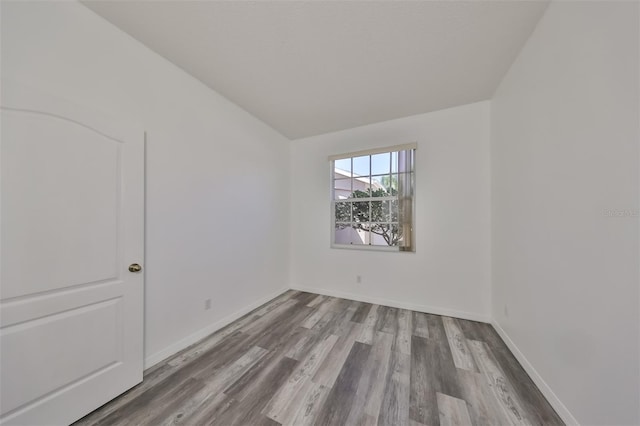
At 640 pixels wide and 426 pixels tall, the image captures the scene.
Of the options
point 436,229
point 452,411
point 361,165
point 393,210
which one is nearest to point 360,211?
point 393,210

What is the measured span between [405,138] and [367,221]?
137cm

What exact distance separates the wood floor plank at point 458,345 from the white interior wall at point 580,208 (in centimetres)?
41

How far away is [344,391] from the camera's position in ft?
5.09

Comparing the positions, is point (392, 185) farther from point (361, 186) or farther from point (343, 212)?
point (343, 212)

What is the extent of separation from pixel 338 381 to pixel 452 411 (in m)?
0.79

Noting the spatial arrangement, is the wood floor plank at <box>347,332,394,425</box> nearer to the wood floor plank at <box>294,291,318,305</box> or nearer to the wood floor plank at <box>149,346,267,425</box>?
the wood floor plank at <box>149,346,267,425</box>

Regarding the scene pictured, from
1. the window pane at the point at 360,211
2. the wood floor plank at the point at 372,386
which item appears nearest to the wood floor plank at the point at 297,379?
the wood floor plank at the point at 372,386

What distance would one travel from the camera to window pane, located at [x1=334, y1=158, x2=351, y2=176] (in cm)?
350

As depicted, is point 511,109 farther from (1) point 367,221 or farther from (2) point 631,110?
(1) point 367,221

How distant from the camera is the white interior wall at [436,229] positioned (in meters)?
2.62

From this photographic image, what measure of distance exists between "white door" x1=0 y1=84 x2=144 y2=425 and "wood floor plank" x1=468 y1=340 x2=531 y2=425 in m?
2.69

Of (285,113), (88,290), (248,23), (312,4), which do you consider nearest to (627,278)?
(312,4)

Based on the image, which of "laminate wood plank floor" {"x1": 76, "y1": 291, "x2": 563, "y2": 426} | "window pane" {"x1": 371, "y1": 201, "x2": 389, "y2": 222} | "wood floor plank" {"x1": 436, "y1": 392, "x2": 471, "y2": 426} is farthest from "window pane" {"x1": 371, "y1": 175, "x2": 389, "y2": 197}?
"wood floor plank" {"x1": 436, "y1": 392, "x2": 471, "y2": 426}

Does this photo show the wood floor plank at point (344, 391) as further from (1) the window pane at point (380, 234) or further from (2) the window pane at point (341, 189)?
(2) the window pane at point (341, 189)
